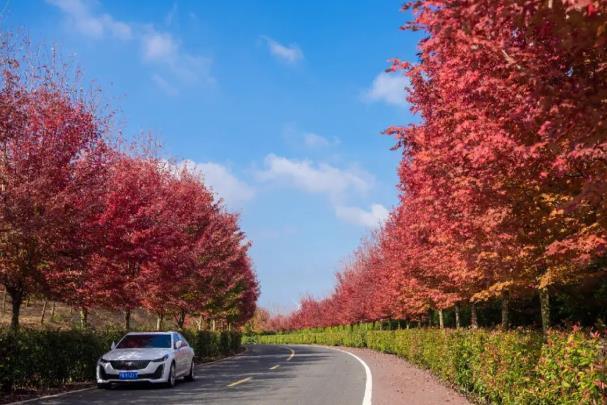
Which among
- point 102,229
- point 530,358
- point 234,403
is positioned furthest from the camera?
point 102,229

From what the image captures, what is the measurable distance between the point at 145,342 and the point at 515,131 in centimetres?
1186

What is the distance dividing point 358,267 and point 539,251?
172ft

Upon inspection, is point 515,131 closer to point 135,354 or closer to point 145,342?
point 135,354

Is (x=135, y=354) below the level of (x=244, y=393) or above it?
above

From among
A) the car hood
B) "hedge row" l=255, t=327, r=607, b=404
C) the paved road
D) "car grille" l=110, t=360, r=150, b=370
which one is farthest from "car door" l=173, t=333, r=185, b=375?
"hedge row" l=255, t=327, r=607, b=404

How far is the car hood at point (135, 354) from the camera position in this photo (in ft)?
43.8

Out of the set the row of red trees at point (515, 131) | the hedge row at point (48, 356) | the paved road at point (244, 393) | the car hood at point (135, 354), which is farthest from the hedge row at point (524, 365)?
the hedge row at point (48, 356)

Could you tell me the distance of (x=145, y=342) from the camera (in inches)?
584

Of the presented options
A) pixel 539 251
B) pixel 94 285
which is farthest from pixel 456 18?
pixel 94 285

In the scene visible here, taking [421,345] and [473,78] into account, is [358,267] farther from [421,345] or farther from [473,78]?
[473,78]

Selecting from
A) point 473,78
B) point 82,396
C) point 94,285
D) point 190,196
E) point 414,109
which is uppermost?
point 190,196

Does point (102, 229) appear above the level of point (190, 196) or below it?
below

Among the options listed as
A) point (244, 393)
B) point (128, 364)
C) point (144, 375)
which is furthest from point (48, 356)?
point (244, 393)

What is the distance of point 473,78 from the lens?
5.96 metres
